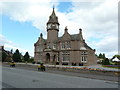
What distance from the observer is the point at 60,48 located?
47.3 m

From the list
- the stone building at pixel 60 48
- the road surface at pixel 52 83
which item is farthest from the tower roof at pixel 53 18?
the road surface at pixel 52 83

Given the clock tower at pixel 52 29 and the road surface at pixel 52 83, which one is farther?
the clock tower at pixel 52 29

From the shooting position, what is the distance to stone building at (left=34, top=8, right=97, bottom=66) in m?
44.3

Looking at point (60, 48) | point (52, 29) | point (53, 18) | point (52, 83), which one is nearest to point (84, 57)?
point (60, 48)

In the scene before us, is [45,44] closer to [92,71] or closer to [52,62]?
[52,62]

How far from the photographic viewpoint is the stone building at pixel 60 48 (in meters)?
44.3

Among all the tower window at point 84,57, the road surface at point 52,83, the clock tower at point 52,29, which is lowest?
the road surface at point 52,83

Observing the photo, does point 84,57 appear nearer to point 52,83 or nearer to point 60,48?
point 60,48

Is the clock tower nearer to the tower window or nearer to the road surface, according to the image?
the tower window

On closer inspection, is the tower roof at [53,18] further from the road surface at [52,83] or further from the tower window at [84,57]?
the road surface at [52,83]

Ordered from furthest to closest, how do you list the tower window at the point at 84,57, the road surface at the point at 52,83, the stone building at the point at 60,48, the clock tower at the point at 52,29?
the clock tower at the point at 52,29, the stone building at the point at 60,48, the tower window at the point at 84,57, the road surface at the point at 52,83

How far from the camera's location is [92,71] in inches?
802

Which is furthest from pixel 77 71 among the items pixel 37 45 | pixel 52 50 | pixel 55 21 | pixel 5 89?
pixel 37 45

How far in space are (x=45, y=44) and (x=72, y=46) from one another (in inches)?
493
